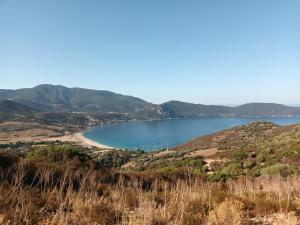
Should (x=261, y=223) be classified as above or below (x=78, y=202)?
below

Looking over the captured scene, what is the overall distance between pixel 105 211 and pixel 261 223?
2.61m

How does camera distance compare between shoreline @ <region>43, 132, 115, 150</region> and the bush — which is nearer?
the bush

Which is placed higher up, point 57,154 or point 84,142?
point 57,154

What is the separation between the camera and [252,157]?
2555 cm

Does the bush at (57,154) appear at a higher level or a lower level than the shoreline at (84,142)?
higher

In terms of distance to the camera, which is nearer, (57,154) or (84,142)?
(57,154)

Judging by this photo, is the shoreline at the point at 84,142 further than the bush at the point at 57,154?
Yes

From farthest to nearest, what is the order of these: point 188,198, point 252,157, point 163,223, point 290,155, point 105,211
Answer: point 252,157
point 290,155
point 188,198
point 105,211
point 163,223

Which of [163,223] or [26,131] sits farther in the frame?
[26,131]

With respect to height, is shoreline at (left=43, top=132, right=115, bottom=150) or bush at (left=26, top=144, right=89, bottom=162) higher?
bush at (left=26, top=144, right=89, bottom=162)

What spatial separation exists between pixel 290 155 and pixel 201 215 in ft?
62.0

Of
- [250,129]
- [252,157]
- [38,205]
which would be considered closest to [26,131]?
[250,129]

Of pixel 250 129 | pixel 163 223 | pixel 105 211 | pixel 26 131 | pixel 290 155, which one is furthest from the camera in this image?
pixel 26 131

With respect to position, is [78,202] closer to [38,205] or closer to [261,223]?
[38,205]
